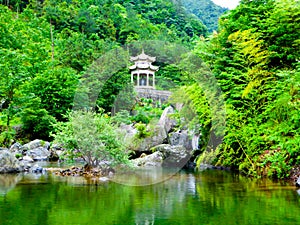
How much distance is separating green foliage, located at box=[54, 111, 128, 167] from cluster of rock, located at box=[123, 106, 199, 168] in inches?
157

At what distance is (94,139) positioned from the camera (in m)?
12.3

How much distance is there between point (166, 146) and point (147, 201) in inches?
382

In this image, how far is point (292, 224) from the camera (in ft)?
19.5

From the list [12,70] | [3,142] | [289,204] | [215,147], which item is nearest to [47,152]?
[3,142]

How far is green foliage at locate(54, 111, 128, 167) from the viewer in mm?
12266

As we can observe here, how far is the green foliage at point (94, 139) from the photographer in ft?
40.2

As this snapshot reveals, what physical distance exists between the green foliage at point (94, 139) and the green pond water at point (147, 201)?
3.28 feet

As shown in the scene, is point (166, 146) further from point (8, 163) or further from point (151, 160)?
point (8, 163)

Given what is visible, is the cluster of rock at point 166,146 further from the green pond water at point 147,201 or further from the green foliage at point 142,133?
the green pond water at point 147,201

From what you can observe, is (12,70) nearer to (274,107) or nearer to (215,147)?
(215,147)

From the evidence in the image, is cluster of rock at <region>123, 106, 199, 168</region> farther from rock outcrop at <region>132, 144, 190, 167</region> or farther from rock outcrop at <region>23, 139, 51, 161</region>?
rock outcrop at <region>23, 139, 51, 161</region>

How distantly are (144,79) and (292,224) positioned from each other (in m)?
23.4

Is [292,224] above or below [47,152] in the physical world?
below

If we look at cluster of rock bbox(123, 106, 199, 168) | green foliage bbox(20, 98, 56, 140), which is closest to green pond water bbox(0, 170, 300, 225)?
cluster of rock bbox(123, 106, 199, 168)
